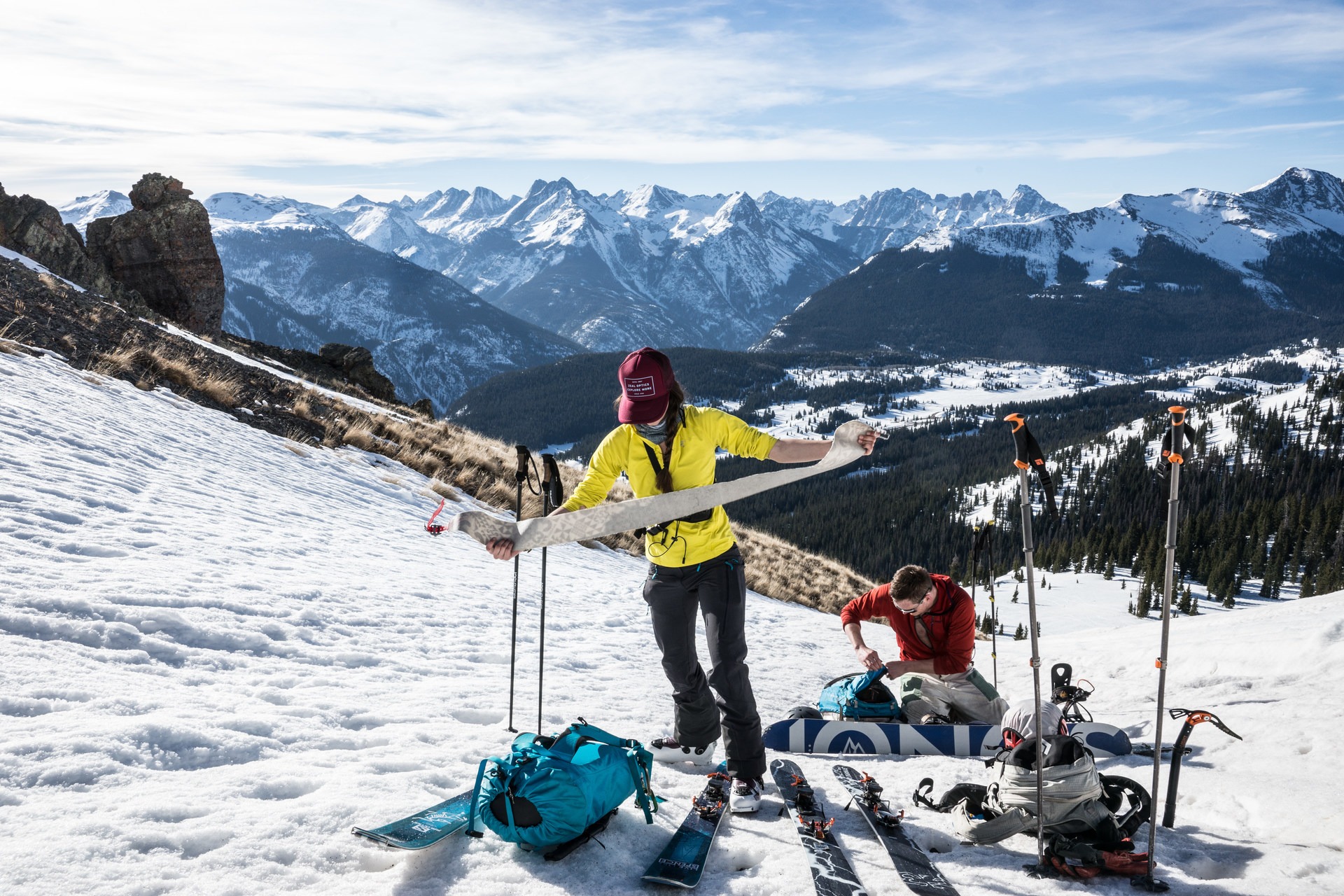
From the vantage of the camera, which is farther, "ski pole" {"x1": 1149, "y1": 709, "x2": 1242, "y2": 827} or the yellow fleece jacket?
the yellow fleece jacket

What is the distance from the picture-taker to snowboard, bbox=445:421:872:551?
15.3 ft

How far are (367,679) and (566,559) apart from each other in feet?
25.4

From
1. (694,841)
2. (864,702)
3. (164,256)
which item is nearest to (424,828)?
(694,841)

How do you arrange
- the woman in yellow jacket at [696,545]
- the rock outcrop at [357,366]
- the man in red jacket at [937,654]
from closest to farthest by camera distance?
1. the woman in yellow jacket at [696,545]
2. the man in red jacket at [937,654]
3. the rock outcrop at [357,366]

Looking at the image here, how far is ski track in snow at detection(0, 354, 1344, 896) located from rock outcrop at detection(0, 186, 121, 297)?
2267 centimetres

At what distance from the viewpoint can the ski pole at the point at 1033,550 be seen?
374 centimetres

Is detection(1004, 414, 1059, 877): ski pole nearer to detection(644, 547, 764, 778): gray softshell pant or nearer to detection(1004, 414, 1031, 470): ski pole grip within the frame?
detection(1004, 414, 1031, 470): ski pole grip

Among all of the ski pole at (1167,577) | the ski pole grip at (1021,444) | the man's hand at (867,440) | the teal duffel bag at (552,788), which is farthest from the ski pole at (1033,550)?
the teal duffel bag at (552,788)

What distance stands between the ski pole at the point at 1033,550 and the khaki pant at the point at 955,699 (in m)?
2.78

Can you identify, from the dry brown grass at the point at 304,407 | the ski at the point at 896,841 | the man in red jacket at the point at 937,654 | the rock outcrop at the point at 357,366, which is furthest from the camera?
the rock outcrop at the point at 357,366

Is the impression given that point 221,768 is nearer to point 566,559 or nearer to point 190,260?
point 566,559

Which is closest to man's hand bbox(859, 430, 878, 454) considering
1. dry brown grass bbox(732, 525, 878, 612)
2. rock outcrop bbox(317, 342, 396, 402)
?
dry brown grass bbox(732, 525, 878, 612)

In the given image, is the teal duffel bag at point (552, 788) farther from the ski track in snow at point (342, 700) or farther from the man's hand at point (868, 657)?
the man's hand at point (868, 657)

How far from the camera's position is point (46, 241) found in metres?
29.7
